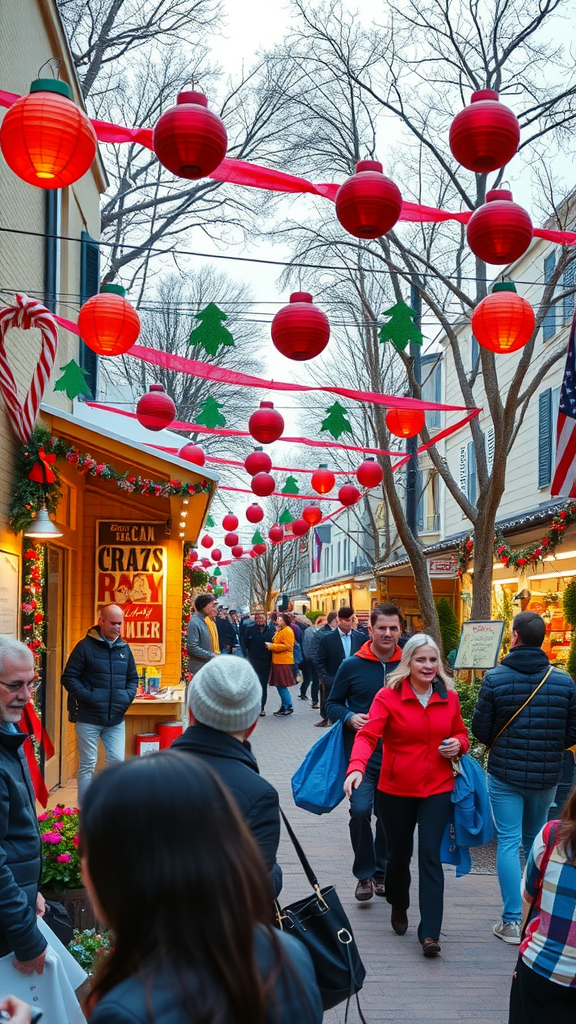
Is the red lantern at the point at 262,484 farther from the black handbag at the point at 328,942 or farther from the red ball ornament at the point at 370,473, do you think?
→ the black handbag at the point at 328,942

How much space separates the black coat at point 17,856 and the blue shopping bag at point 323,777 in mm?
3121

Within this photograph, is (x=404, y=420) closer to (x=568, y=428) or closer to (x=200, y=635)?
(x=568, y=428)

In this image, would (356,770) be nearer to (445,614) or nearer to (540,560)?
(540,560)

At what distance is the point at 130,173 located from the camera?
17.2 metres

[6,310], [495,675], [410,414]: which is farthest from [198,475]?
[495,675]

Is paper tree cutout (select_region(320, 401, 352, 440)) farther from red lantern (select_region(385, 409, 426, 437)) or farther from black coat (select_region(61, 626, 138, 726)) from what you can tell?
black coat (select_region(61, 626, 138, 726))

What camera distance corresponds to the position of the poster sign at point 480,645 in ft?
32.7

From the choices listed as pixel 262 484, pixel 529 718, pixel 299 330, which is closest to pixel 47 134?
pixel 299 330

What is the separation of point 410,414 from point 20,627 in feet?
17.1

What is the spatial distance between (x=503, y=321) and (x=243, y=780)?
550 centimetres

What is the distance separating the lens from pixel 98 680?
8797mm

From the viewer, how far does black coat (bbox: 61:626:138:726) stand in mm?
8727

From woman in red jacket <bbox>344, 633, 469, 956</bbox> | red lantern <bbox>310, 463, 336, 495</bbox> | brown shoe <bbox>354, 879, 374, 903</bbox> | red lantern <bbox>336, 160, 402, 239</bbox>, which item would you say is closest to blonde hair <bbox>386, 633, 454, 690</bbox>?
woman in red jacket <bbox>344, 633, 469, 956</bbox>

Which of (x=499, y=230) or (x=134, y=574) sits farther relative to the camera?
(x=134, y=574)
